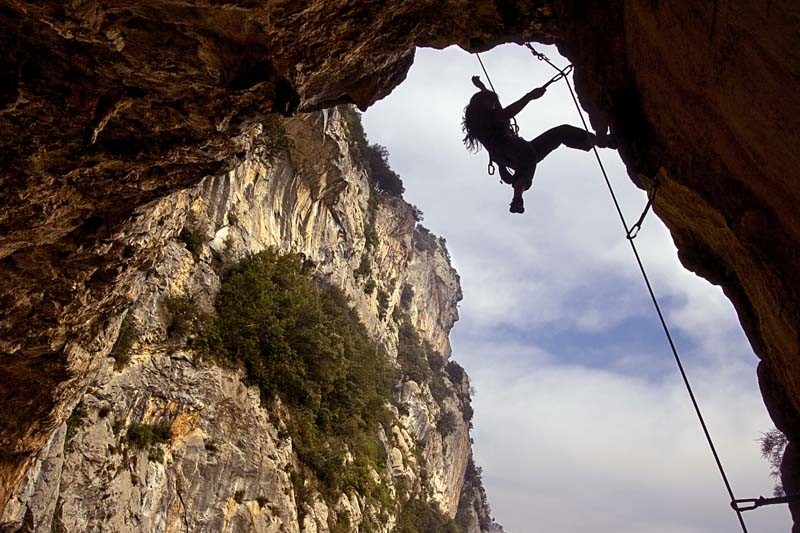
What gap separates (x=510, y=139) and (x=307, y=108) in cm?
229

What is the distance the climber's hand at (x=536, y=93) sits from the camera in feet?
17.6

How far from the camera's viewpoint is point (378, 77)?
4.66m

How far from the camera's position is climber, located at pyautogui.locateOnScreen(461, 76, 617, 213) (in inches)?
226

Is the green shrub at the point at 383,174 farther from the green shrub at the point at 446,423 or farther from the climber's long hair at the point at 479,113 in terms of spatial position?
the climber's long hair at the point at 479,113

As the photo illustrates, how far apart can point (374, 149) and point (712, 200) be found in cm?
3291

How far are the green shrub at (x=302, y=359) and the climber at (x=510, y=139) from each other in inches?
344

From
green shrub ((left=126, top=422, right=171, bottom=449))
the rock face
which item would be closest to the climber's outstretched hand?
the rock face

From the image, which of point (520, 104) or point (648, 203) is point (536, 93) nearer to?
point (520, 104)

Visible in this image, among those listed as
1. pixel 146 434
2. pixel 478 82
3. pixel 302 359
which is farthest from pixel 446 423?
pixel 478 82

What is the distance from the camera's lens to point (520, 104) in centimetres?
552

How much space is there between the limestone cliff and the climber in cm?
248

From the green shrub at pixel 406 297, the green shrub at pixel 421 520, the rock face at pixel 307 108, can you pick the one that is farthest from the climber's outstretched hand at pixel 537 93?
the green shrub at pixel 406 297

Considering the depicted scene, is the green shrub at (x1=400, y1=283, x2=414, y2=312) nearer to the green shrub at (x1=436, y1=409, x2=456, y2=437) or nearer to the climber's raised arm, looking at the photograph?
the green shrub at (x1=436, y1=409, x2=456, y2=437)

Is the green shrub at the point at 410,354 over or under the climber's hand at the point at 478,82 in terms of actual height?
over
